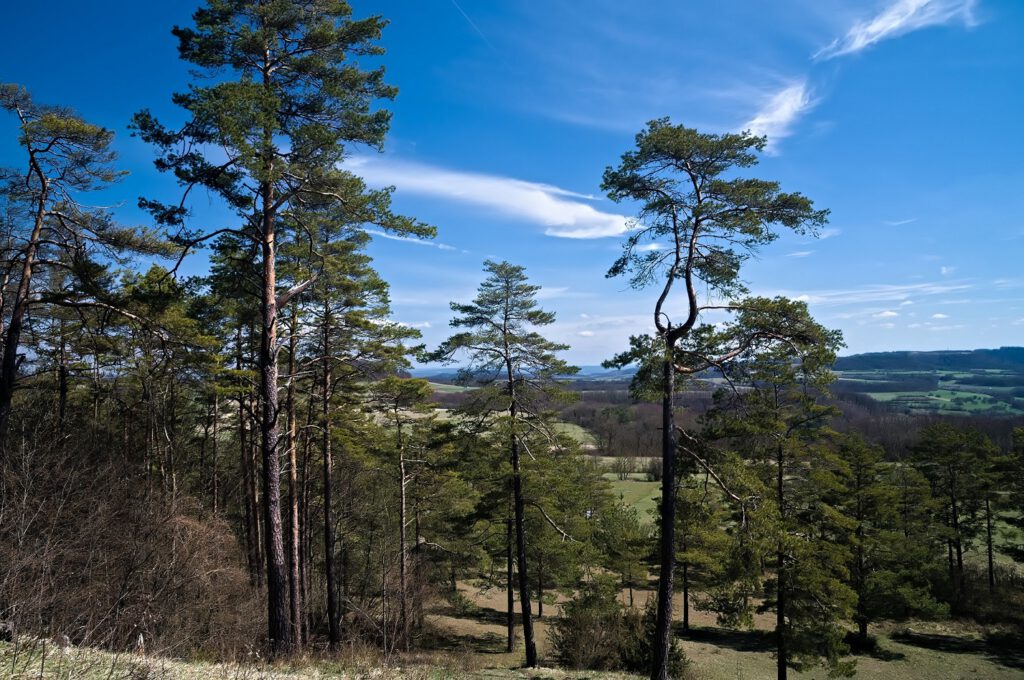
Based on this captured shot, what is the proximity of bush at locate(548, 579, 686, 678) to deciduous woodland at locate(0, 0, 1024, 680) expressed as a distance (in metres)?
0.11

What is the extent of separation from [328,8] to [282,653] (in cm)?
1250

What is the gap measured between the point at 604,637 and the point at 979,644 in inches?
895

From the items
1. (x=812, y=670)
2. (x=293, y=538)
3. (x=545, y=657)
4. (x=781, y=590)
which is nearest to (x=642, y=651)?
(x=781, y=590)

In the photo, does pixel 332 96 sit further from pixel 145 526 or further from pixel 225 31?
pixel 145 526

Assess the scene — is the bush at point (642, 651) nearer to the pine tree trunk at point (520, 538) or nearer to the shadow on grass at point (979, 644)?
the pine tree trunk at point (520, 538)

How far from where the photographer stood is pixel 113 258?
11805 millimetres

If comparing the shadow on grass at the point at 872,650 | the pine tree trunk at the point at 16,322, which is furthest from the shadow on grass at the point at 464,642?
the pine tree trunk at the point at 16,322

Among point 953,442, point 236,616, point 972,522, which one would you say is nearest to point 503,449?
point 236,616

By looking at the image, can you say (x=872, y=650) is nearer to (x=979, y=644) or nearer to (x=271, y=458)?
(x=979, y=644)

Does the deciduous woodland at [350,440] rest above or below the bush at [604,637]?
above

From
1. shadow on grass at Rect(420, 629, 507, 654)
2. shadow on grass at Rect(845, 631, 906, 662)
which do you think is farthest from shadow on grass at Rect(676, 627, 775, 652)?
shadow on grass at Rect(420, 629, 507, 654)

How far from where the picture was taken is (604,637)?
1908 centimetres

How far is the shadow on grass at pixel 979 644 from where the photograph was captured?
24.9m

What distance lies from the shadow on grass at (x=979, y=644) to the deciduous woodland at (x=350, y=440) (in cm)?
21
